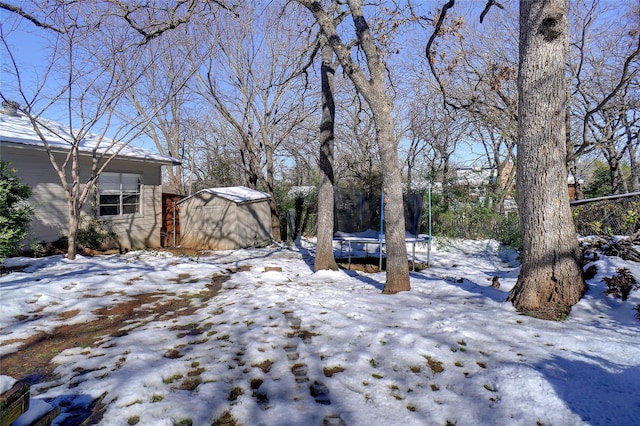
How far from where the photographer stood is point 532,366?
8.01 feet

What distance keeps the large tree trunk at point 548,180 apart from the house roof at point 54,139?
28.0 ft

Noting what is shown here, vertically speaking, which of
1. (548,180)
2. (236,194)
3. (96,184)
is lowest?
(548,180)

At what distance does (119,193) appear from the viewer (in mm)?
10930

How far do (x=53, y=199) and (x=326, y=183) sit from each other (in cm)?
693

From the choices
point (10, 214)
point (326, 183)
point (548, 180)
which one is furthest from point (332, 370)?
point (10, 214)

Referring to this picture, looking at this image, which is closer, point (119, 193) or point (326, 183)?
point (326, 183)

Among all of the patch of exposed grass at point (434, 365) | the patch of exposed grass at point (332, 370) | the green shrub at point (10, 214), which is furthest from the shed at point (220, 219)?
the patch of exposed grass at point (434, 365)

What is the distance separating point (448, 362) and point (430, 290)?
2.87m

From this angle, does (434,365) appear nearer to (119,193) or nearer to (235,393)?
(235,393)

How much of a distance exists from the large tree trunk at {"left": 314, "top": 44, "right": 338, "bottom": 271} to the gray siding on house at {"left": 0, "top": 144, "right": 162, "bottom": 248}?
6542 mm

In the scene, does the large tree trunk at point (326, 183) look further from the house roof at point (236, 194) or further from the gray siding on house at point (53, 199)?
the gray siding on house at point (53, 199)

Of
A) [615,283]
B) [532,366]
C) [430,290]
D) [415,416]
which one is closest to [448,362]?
[532,366]

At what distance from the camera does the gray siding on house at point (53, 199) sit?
8414 millimetres

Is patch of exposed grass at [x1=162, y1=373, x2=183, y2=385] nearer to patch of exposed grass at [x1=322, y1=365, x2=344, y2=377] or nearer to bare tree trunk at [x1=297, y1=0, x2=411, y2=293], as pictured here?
patch of exposed grass at [x1=322, y1=365, x2=344, y2=377]
